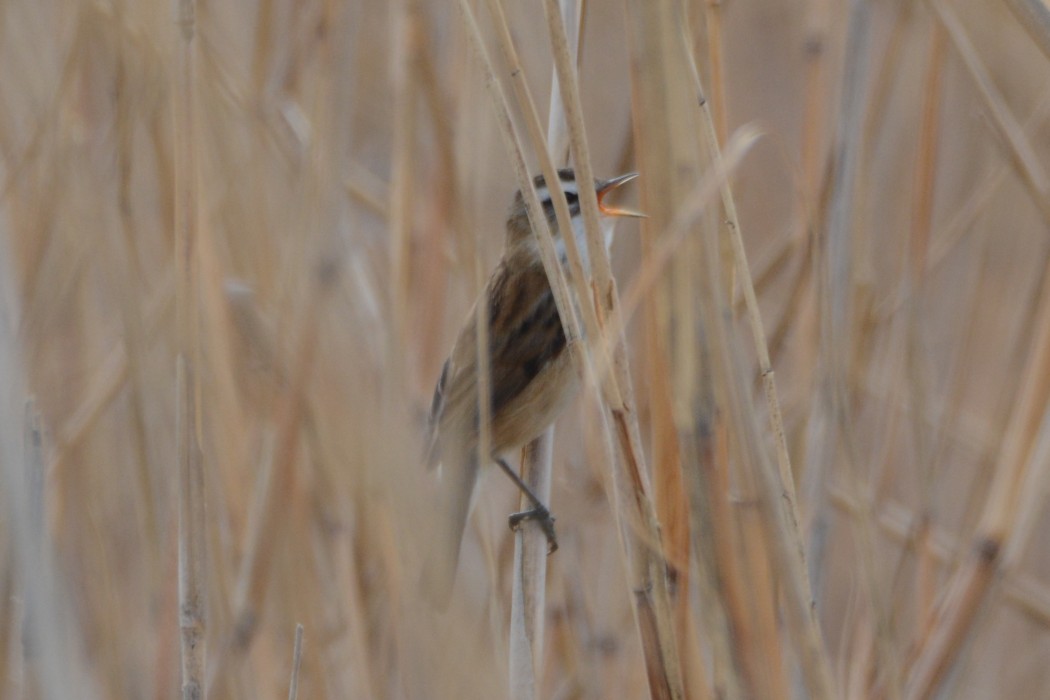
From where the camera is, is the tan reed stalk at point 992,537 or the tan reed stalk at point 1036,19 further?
the tan reed stalk at point 992,537

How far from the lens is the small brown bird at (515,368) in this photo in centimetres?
186

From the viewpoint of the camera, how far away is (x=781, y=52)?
3.21 metres

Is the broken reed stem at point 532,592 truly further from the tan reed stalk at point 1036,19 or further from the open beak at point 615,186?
the tan reed stalk at point 1036,19

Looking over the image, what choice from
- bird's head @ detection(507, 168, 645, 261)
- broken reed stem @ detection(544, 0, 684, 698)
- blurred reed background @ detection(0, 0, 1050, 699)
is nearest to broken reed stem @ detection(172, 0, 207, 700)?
blurred reed background @ detection(0, 0, 1050, 699)

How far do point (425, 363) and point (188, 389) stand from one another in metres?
0.54

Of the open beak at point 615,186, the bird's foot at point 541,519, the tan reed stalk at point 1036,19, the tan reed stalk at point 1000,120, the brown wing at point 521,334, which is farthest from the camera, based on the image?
the brown wing at point 521,334

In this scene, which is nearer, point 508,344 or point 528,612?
point 528,612

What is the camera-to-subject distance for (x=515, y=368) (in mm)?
2234

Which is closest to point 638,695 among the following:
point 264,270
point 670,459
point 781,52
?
point 670,459

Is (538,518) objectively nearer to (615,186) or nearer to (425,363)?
(425,363)

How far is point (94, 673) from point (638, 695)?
3.08 feet

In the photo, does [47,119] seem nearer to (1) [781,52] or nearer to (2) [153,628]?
(2) [153,628]

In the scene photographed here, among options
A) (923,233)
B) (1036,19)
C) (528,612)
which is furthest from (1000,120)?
(528,612)

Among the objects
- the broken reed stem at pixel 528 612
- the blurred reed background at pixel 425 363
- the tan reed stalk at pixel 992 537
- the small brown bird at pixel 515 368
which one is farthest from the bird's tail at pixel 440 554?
the tan reed stalk at pixel 992 537
